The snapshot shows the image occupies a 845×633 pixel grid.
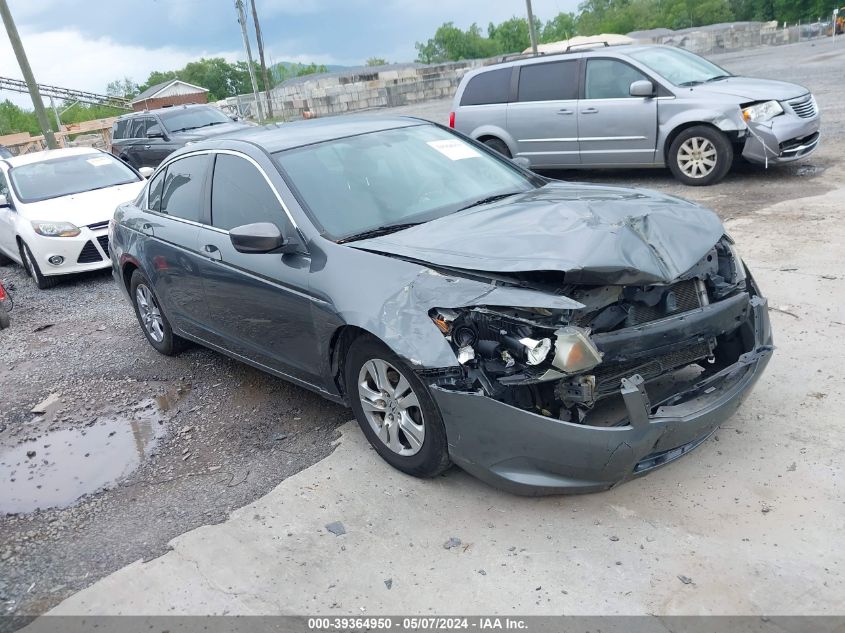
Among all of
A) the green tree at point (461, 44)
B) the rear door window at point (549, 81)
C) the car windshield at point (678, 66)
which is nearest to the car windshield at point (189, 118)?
the rear door window at point (549, 81)

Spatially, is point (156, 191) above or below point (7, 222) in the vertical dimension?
above

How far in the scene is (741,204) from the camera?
28.0ft

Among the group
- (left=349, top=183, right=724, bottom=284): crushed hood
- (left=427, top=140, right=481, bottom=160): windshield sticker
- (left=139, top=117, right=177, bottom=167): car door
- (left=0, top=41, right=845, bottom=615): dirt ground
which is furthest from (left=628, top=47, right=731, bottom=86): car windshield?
(left=139, top=117, right=177, bottom=167): car door

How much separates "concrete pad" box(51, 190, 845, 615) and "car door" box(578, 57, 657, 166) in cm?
627

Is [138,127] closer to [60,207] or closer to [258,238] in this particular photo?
[60,207]

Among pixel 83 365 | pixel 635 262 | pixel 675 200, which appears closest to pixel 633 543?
pixel 635 262

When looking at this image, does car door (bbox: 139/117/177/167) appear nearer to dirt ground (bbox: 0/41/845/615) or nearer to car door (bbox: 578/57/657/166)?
car door (bbox: 578/57/657/166)

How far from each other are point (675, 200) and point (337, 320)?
1.98 m

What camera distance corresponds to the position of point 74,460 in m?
4.82

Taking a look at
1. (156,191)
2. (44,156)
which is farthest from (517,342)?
(44,156)

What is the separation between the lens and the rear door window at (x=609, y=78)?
997 cm

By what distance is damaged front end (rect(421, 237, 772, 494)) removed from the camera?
127 inches

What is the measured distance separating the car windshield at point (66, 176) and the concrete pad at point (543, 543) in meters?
7.64

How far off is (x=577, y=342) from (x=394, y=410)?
40.8 inches
